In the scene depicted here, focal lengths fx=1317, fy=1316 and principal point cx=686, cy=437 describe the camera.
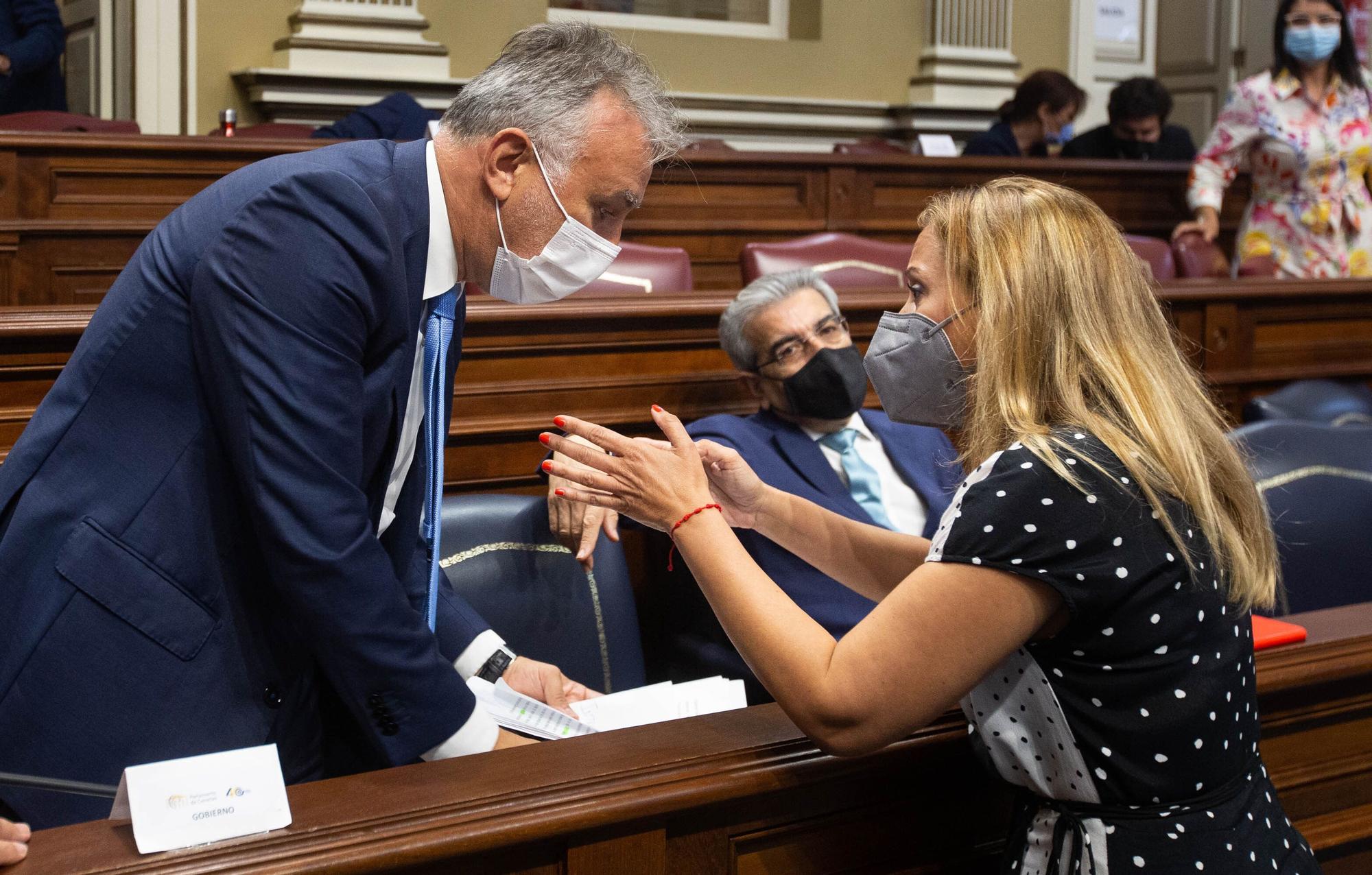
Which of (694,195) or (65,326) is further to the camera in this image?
(694,195)

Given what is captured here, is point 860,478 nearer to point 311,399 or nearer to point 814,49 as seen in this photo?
point 311,399

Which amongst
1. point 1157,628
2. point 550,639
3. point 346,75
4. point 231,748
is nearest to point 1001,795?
point 1157,628

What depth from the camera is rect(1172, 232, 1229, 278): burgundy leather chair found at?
4137 millimetres

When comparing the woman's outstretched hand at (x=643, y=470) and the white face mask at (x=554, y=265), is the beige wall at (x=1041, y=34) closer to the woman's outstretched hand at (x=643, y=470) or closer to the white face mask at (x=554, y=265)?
the white face mask at (x=554, y=265)

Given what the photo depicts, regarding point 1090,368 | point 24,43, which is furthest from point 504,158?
point 24,43

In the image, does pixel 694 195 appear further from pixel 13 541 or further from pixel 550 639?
pixel 13 541

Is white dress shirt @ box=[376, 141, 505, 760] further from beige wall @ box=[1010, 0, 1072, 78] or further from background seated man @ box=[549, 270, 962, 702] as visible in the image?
beige wall @ box=[1010, 0, 1072, 78]

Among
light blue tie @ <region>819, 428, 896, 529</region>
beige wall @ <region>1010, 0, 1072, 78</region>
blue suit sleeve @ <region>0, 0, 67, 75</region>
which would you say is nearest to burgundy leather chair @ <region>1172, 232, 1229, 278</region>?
light blue tie @ <region>819, 428, 896, 529</region>

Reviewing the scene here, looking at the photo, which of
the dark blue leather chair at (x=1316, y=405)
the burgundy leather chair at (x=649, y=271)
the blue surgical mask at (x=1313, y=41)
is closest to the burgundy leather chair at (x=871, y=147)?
the blue surgical mask at (x=1313, y=41)

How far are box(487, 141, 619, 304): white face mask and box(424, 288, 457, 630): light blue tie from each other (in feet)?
0.22

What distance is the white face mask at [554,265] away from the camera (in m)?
1.40

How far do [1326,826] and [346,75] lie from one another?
5.18 m

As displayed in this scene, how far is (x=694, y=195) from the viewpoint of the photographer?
4.69m

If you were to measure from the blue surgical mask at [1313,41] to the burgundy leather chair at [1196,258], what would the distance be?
2.05 ft
